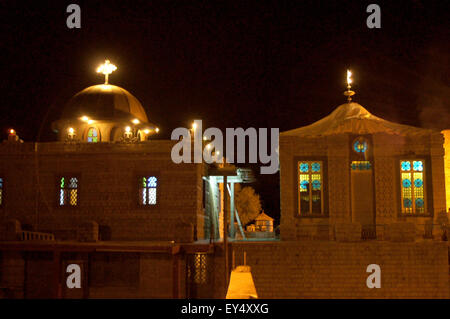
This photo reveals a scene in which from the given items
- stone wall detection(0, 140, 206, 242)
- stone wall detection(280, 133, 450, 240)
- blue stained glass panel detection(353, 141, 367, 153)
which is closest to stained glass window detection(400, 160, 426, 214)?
stone wall detection(280, 133, 450, 240)

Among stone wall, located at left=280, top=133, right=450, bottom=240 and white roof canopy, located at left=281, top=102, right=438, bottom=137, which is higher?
white roof canopy, located at left=281, top=102, right=438, bottom=137

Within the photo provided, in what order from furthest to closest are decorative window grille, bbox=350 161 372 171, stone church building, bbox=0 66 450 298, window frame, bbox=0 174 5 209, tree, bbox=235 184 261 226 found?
tree, bbox=235 184 261 226 < window frame, bbox=0 174 5 209 < decorative window grille, bbox=350 161 372 171 < stone church building, bbox=0 66 450 298

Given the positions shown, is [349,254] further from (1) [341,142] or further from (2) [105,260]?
(2) [105,260]

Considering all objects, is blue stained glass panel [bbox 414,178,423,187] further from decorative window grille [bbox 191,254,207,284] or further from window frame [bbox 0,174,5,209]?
window frame [bbox 0,174,5,209]

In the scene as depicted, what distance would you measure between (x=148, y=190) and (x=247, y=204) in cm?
2896

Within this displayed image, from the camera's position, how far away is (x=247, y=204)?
48.9 m

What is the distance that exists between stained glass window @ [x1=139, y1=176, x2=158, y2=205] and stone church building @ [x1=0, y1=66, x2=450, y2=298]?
44mm

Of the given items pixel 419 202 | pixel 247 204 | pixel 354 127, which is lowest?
pixel 419 202

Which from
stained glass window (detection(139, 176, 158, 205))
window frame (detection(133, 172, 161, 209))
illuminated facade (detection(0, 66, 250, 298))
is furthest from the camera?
stained glass window (detection(139, 176, 158, 205))

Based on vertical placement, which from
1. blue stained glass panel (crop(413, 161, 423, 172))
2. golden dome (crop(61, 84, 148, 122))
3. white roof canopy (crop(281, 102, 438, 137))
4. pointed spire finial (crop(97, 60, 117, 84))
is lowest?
blue stained glass panel (crop(413, 161, 423, 172))

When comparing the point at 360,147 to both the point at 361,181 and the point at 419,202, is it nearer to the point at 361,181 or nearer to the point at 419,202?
the point at 361,181

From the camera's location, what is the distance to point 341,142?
19766mm

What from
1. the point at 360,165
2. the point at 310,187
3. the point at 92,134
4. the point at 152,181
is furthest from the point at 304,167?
the point at 92,134

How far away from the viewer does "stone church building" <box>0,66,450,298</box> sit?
17.1 metres
